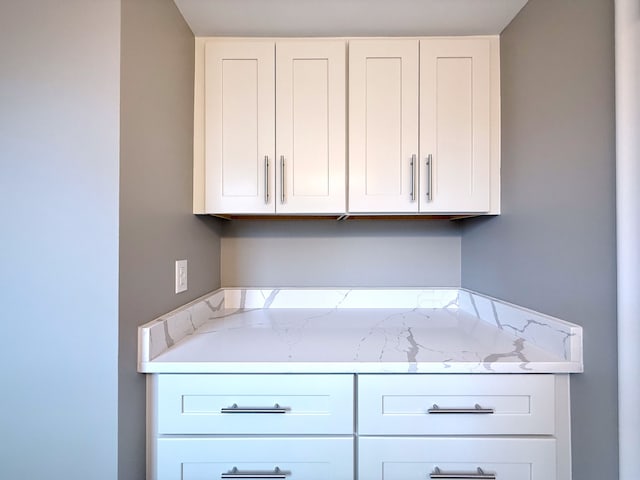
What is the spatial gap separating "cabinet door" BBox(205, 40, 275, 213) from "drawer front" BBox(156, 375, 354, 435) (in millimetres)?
701

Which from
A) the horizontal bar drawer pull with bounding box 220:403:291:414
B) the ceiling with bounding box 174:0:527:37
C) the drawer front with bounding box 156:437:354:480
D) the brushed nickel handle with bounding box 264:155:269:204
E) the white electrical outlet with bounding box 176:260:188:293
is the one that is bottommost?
the drawer front with bounding box 156:437:354:480

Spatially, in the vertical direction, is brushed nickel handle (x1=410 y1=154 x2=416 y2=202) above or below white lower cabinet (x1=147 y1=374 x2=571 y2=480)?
above

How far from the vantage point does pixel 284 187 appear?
1.33 metres

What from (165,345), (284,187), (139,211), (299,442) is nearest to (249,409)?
(299,442)

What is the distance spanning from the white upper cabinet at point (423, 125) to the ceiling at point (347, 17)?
56 mm

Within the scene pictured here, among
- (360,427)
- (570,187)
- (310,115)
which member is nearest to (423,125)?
(310,115)

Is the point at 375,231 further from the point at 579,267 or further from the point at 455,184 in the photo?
the point at 579,267

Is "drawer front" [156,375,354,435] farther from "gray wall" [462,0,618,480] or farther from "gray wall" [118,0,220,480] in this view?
"gray wall" [462,0,618,480]

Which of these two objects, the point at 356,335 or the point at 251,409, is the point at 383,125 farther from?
the point at 251,409

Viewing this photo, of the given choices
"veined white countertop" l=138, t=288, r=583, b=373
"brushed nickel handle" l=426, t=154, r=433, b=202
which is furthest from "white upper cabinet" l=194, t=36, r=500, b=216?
"veined white countertop" l=138, t=288, r=583, b=373

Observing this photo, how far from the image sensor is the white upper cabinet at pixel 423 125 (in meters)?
1.31

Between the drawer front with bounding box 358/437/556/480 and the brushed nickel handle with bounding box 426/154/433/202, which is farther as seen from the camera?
the brushed nickel handle with bounding box 426/154/433/202

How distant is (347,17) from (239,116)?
0.57 meters

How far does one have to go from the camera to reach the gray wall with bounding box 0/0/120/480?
809 millimetres
